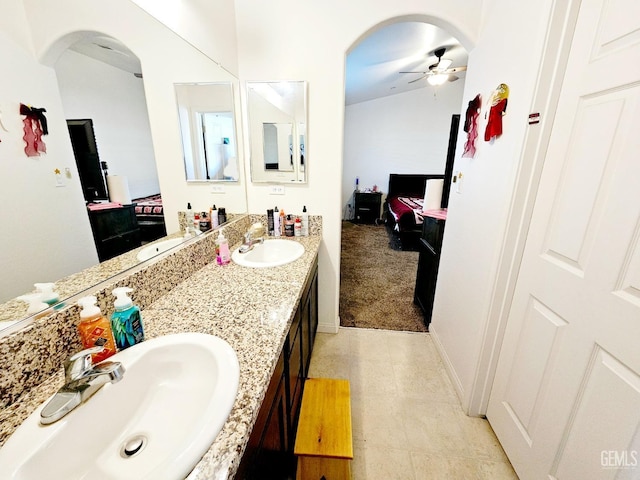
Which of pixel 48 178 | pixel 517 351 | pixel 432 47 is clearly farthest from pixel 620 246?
pixel 432 47

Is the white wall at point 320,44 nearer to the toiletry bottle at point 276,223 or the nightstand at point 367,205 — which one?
A: the toiletry bottle at point 276,223

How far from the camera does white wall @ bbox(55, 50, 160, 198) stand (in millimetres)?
700

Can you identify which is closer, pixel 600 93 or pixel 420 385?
pixel 600 93

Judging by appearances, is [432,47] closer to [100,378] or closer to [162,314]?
[162,314]

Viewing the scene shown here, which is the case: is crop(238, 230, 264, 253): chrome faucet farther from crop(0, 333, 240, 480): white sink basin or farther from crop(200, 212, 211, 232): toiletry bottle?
crop(0, 333, 240, 480): white sink basin

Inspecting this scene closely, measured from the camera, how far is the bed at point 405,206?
4137mm

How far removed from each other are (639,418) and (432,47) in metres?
3.86

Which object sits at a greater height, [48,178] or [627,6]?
[627,6]

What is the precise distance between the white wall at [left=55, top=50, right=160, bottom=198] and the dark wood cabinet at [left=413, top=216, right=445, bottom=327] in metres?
1.99

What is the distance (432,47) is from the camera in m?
3.21

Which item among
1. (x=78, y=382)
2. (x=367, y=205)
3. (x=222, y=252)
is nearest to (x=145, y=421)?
(x=78, y=382)

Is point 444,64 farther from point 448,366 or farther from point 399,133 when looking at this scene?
point 448,366

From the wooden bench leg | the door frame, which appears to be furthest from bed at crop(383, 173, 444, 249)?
the wooden bench leg

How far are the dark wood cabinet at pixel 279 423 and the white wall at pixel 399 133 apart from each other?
5.46 metres
